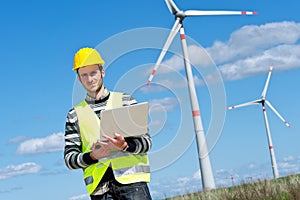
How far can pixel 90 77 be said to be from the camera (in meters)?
4.46

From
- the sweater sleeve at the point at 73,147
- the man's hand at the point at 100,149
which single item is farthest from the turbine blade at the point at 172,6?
the man's hand at the point at 100,149

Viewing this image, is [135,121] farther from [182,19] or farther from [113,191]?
[182,19]

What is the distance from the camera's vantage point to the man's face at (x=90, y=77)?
4465mm

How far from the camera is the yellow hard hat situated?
4.50m

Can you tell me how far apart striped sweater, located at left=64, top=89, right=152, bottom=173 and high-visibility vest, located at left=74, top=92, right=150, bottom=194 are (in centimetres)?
4

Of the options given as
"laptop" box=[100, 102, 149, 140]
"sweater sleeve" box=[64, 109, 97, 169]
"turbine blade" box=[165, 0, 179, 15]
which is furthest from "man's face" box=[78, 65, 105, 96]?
"turbine blade" box=[165, 0, 179, 15]

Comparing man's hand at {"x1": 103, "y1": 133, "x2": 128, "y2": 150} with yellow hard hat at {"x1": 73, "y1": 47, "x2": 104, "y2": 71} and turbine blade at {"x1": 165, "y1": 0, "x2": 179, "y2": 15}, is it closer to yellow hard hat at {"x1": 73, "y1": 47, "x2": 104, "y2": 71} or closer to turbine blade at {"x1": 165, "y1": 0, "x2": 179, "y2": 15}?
yellow hard hat at {"x1": 73, "y1": 47, "x2": 104, "y2": 71}

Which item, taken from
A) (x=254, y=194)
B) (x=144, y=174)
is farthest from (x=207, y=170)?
(x=144, y=174)

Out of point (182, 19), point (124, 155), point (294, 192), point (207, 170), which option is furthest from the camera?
point (182, 19)

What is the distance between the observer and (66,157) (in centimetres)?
448

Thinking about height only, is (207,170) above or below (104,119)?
above

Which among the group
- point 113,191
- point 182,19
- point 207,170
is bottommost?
point 113,191

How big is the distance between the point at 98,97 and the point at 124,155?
21.4 inches

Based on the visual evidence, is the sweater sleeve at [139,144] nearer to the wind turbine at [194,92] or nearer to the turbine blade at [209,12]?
the wind turbine at [194,92]
